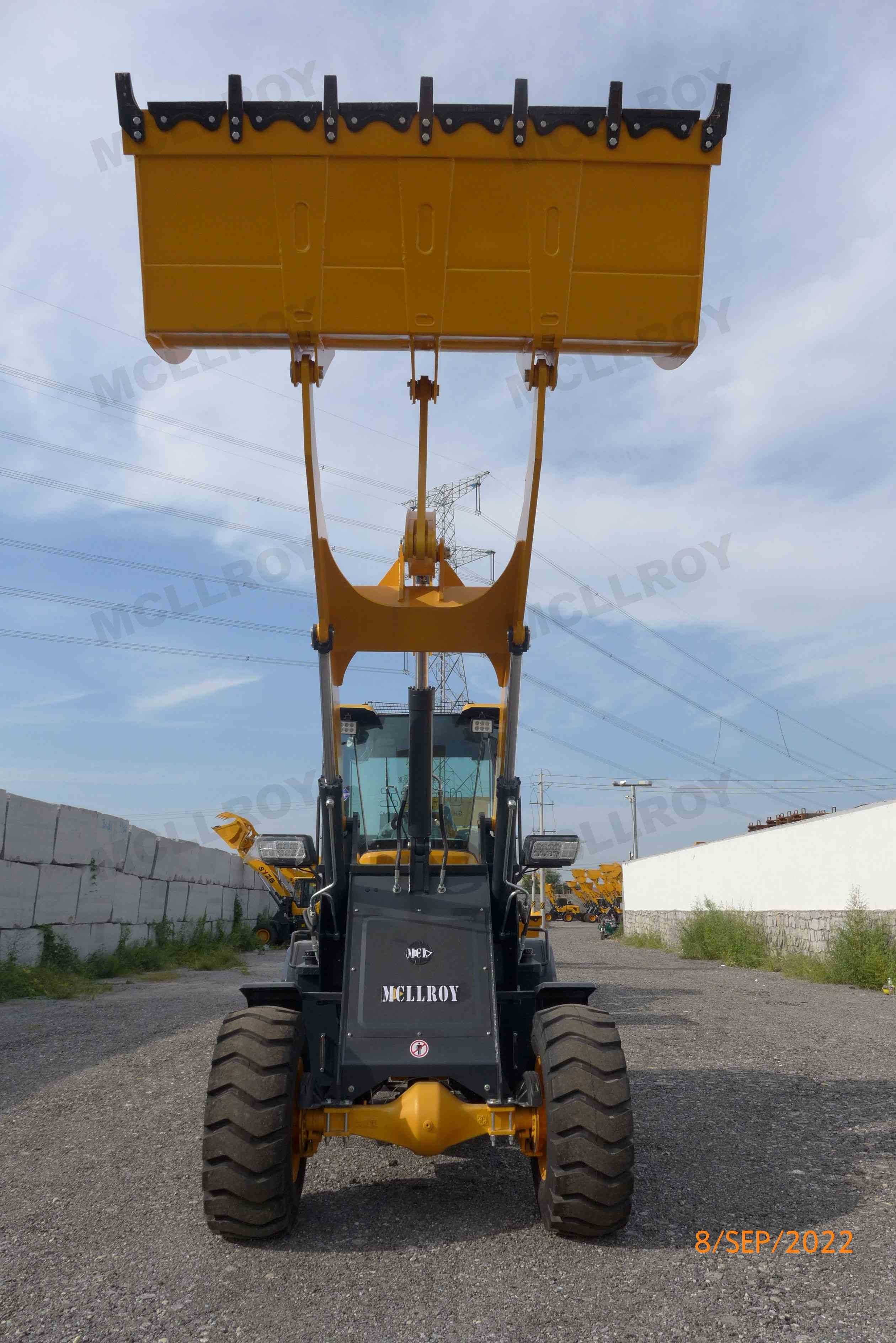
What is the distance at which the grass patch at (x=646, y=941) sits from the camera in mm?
29016

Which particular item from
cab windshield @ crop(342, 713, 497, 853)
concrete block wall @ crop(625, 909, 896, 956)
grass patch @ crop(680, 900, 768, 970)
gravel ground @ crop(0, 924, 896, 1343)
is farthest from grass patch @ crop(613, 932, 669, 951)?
cab windshield @ crop(342, 713, 497, 853)

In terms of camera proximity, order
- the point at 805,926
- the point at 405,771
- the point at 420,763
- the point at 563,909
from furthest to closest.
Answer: the point at 563,909 → the point at 805,926 → the point at 405,771 → the point at 420,763

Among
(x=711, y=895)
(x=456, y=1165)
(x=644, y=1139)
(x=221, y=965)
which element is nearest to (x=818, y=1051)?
(x=644, y=1139)

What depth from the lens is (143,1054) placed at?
8469 millimetres

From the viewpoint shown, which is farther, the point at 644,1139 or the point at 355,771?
the point at 355,771

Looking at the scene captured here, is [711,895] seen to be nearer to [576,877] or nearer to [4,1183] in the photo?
[576,877]

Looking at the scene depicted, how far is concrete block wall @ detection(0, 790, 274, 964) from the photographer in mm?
13242

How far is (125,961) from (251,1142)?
45.4 feet

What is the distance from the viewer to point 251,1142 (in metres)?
3.89

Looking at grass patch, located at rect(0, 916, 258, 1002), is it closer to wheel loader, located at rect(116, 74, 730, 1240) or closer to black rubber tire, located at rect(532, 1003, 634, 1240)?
wheel loader, located at rect(116, 74, 730, 1240)

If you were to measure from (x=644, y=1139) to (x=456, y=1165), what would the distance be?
113 centimetres

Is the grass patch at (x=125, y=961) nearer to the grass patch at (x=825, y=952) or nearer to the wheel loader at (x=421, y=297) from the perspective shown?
the wheel loader at (x=421, y=297)

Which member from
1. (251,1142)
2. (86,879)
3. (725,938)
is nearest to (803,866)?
(725,938)

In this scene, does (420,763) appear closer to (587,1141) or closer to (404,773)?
(404,773)
